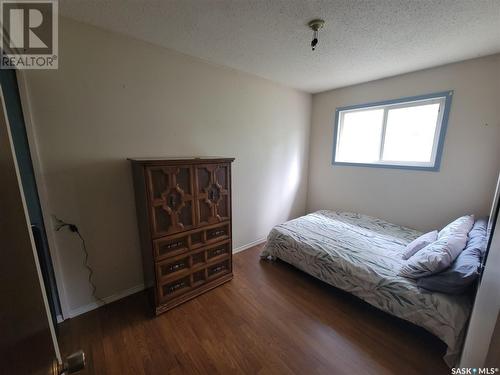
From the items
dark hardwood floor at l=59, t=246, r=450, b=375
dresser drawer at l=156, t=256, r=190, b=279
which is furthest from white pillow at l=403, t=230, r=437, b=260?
dresser drawer at l=156, t=256, r=190, b=279

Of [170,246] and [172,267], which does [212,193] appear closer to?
[170,246]

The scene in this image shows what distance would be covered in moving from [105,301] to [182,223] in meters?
1.06

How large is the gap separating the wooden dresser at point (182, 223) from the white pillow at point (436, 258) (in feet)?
5.46

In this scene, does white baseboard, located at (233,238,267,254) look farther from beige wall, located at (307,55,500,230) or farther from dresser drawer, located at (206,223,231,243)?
beige wall, located at (307,55,500,230)

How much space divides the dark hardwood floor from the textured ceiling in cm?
242

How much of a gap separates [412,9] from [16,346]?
A: 2453 mm

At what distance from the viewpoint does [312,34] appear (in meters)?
→ 1.72

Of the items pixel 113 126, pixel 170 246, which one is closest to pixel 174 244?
pixel 170 246

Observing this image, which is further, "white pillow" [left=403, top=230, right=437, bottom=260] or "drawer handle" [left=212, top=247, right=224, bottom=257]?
"drawer handle" [left=212, top=247, right=224, bottom=257]

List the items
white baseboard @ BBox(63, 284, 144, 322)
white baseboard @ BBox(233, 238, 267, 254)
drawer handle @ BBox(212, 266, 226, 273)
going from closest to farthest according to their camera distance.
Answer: white baseboard @ BBox(63, 284, 144, 322)
drawer handle @ BBox(212, 266, 226, 273)
white baseboard @ BBox(233, 238, 267, 254)

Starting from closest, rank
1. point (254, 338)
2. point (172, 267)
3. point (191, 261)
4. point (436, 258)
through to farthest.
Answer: point (436, 258)
point (254, 338)
point (172, 267)
point (191, 261)

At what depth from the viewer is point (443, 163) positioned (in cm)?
243

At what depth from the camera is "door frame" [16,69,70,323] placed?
142 centimetres

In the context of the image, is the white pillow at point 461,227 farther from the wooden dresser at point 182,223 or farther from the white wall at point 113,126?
the white wall at point 113,126
